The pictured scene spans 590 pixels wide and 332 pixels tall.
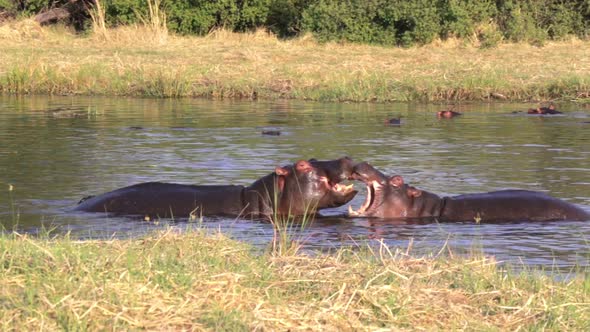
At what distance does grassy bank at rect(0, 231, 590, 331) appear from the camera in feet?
15.1

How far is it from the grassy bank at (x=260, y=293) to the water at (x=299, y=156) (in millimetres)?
1069

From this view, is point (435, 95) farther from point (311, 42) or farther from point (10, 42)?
point (10, 42)

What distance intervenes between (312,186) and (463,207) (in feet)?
4.11

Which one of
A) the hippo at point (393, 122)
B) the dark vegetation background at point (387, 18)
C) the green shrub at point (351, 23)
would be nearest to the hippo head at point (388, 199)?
the hippo at point (393, 122)

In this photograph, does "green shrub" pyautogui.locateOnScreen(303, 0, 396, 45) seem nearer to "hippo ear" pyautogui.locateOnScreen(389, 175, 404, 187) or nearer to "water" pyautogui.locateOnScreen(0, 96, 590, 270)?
"water" pyautogui.locateOnScreen(0, 96, 590, 270)

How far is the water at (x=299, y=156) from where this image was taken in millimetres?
8109

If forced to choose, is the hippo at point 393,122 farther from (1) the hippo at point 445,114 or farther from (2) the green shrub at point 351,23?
(2) the green shrub at point 351,23

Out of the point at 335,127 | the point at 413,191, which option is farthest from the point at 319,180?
the point at 335,127

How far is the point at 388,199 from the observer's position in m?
8.71

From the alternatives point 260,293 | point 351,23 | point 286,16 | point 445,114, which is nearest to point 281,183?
point 260,293

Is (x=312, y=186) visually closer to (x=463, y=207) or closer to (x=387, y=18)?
(x=463, y=207)

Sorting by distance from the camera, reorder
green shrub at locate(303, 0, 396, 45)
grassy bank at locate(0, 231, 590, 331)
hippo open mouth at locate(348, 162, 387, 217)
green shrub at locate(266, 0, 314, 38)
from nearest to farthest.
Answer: grassy bank at locate(0, 231, 590, 331) < hippo open mouth at locate(348, 162, 387, 217) < green shrub at locate(303, 0, 396, 45) < green shrub at locate(266, 0, 314, 38)

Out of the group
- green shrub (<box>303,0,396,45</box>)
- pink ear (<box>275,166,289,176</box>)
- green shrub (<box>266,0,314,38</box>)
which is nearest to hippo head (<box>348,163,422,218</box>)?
Result: pink ear (<box>275,166,289,176</box>)

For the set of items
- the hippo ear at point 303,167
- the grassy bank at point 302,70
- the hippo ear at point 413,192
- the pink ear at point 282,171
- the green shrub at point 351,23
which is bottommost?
the hippo ear at point 413,192
